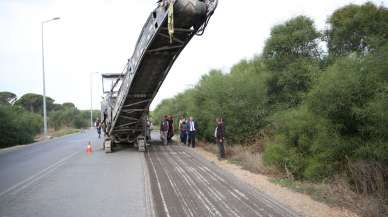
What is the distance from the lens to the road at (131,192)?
7.30 m

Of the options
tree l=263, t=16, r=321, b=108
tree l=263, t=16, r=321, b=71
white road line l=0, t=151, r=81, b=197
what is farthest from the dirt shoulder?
tree l=263, t=16, r=321, b=71

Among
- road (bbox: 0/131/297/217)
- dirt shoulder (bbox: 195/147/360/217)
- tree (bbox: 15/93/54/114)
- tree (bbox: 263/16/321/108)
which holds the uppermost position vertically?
tree (bbox: 15/93/54/114)

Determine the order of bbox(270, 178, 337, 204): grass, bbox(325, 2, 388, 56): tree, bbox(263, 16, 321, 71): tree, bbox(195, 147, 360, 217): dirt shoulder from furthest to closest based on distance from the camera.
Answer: bbox(263, 16, 321, 71): tree → bbox(325, 2, 388, 56): tree → bbox(270, 178, 337, 204): grass → bbox(195, 147, 360, 217): dirt shoulder

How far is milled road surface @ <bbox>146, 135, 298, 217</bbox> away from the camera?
7.08 metres

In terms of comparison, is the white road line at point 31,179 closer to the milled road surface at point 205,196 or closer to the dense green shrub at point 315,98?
the milled road surface at point 205,196

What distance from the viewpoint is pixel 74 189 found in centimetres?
957

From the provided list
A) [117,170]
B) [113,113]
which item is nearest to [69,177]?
[117,170]

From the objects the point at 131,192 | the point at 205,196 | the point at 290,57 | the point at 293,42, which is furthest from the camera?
the point at 290,57

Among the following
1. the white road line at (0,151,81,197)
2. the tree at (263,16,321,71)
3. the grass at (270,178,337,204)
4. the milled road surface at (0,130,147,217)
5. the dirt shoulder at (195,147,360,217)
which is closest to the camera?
the dirt shoulder at (195,147,360,217)

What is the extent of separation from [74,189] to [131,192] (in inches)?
65.8

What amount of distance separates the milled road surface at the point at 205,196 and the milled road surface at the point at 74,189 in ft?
1.60

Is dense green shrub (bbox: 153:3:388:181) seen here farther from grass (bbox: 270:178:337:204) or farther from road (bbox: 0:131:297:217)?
road (bbox: 0:131:297:217)

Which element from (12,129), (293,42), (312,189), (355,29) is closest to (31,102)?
(12,129)

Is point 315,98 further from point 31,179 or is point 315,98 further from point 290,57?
point 290,57
